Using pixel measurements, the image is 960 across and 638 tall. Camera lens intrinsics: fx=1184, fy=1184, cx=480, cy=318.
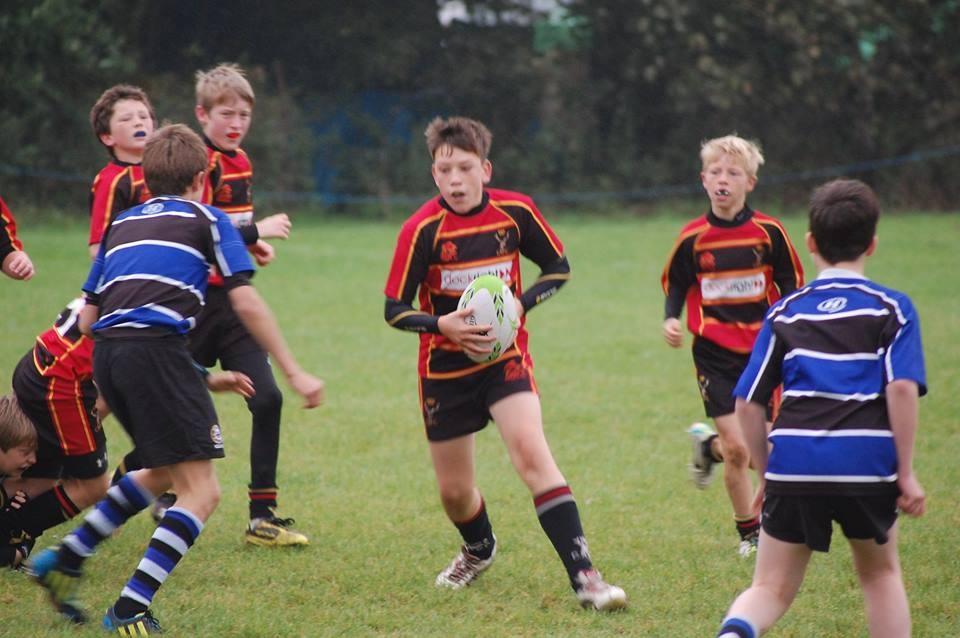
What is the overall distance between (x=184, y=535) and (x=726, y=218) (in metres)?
2.82

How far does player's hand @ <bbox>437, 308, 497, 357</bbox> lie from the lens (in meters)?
4.38

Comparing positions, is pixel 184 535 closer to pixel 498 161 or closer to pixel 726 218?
pixel 726 218

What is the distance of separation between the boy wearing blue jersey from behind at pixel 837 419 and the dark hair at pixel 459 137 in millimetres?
1507

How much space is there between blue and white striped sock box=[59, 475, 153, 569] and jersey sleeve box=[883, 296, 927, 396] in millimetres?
2609

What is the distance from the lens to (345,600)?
181 inches

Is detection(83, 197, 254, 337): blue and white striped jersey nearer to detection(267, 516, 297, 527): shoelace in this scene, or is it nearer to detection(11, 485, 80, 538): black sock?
detection(11, 485, 80, 538): black sock

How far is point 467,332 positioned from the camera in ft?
14.4

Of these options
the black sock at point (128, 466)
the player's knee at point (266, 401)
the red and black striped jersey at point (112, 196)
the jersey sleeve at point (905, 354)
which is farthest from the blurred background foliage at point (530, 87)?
the jersey sleeve at point (905, 354)

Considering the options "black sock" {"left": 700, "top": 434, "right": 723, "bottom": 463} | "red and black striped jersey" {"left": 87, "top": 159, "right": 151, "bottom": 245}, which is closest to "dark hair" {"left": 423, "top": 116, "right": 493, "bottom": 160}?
"red and black striped jersey" {"left": 87, "top": 159, "right": 151, "bottom": 245}

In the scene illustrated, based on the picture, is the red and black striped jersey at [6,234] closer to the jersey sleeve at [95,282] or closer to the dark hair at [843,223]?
the jersey sleeve at [95,282]

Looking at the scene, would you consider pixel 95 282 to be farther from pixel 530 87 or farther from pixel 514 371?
pixel 530 87

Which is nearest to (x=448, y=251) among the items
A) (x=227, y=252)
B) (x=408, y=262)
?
(x=408, y=262)

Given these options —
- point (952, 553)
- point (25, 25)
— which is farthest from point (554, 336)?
point (25, 25)

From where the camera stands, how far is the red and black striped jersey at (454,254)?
15.1 feet
